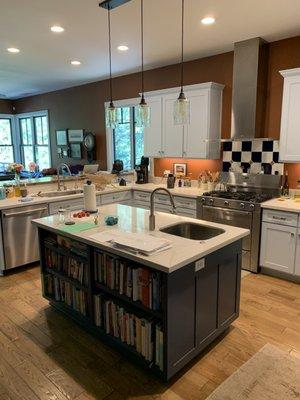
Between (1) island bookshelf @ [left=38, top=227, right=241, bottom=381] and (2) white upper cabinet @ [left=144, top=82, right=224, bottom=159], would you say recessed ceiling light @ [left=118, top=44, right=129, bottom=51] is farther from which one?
(1) island bookshelf @ [left=38, top=227, right=241, bottom=381]

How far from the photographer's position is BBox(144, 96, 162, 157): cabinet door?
15.3 ft

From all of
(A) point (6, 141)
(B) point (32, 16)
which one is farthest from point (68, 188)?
(A) point (6, 141)

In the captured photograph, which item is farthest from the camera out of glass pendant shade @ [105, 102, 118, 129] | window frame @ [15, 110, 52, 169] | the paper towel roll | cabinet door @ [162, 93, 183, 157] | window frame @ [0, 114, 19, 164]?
window frame @ [0, 114, 19, 164]

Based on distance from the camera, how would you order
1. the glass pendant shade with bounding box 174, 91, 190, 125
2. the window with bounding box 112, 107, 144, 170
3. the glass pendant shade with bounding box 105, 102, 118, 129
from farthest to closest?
the window with bounding box 112, 107, 144, 170, the glass pendant shade with bounding box 105, 102, 118, 129, the glass pendant shade with bounding box 174, 91, 190, 125

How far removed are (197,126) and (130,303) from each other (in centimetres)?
283

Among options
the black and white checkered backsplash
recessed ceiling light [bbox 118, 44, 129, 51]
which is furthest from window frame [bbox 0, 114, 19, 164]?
the black and white checkered backsplash

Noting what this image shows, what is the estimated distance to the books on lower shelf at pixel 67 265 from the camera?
2486mm

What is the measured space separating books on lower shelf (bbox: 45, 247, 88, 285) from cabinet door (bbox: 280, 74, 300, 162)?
8.64 feet

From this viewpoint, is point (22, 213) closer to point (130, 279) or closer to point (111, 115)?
point (111, 115)

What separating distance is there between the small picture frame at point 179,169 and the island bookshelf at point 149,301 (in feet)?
8.63

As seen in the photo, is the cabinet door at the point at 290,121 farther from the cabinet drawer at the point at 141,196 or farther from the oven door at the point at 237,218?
the cabinet drawer at the point at 141,196

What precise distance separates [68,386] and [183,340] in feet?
2.69

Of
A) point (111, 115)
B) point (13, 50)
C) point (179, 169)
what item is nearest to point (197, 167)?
point (179, 169)

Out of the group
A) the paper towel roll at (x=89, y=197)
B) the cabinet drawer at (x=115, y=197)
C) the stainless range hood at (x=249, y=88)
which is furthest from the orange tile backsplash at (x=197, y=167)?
the paper towel roll at (x=89, y=197)
